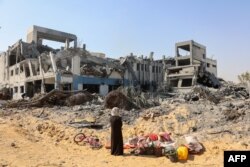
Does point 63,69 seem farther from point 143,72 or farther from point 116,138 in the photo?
point 116,138

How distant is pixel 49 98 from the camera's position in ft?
73.5

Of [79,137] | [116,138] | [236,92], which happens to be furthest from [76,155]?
[236,92]

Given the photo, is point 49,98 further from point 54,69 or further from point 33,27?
point 33,27

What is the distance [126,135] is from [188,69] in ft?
113

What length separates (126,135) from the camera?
1175cm

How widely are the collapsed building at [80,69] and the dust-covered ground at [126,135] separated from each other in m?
16.7

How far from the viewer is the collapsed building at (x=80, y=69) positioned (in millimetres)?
32719

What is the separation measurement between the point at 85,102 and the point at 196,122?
13729mm

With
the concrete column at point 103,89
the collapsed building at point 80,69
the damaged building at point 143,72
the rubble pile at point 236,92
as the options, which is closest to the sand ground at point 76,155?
the collapsed building at point 80,69

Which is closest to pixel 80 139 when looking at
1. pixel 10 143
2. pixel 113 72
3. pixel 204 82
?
pixel 10 143

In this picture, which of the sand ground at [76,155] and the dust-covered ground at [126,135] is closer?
the sand ground at [76,155]

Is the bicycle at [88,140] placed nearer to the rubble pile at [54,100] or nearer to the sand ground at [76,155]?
the sand ground at [76,155]

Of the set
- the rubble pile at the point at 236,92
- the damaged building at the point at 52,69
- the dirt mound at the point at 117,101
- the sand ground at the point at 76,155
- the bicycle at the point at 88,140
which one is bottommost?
the sand ground at the point at 76,155

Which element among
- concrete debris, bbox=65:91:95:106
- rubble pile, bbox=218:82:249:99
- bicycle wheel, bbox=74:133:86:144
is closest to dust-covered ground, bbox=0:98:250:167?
bicycle wheel, bbox=74:133:86:144
